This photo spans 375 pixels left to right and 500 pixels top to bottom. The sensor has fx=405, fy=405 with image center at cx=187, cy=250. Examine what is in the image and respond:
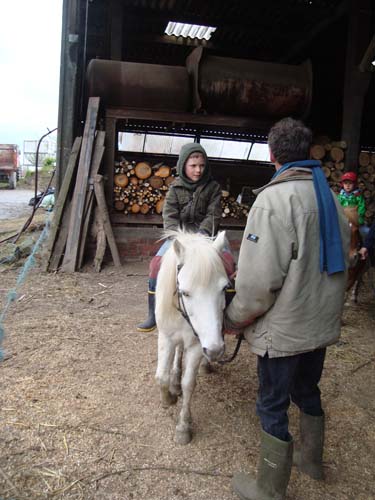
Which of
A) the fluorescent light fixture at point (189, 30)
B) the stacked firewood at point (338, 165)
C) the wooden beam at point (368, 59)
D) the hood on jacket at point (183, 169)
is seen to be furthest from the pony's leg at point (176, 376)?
the fluorescent light fixture at point (189, 30)

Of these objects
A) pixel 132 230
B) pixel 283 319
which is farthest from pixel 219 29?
pixel 283 319

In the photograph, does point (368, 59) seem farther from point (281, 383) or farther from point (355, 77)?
point (281, 383)

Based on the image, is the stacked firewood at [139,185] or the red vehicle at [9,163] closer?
the stacked firewood at [139,185]

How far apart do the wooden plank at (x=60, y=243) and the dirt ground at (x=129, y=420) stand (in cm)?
190

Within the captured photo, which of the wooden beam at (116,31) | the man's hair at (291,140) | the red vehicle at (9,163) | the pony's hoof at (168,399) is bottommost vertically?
the pony's hoof at (168,399)

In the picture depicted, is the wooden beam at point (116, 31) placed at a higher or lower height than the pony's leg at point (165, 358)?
higher

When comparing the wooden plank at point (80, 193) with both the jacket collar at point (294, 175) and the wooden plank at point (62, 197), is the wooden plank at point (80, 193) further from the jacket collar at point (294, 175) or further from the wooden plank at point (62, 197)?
the jacket collar at point (294, 175)

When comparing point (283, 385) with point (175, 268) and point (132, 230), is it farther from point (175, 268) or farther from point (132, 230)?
point (132, 230)

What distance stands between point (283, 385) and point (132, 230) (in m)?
5.60

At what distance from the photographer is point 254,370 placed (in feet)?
12.1

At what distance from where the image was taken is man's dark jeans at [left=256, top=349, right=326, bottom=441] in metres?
1.90

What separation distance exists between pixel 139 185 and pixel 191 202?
393 cm

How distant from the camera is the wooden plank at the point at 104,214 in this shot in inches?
263

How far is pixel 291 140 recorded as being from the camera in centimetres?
189
